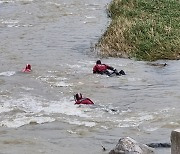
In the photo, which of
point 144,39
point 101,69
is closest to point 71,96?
point 101,69

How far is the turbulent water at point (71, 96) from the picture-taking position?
9.95 m

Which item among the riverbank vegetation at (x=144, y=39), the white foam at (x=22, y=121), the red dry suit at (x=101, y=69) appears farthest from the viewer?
the riverbank vegetation at (x=144, y=39)

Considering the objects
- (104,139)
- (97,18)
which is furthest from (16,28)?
(104,139)

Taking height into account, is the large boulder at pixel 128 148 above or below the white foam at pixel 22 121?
above

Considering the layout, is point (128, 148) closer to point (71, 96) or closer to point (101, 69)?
point (71, 96)

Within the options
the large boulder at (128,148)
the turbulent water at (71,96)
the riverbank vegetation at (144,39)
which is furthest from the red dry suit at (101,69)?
the large boulder at (128,148)

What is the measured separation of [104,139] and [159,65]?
8.24m

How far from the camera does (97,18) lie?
93.6ft

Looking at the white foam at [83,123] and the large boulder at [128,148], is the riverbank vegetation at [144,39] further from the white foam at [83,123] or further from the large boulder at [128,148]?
the large boulder at [128,148]

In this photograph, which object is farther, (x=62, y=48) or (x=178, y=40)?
(x=62, y=48)

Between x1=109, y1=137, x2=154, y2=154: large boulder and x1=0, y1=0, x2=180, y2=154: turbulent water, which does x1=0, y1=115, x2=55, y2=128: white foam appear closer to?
x1=0, y1=0, x2=180, y2=154: turbulent water

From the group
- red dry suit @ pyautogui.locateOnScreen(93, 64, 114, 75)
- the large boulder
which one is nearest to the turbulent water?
red dry suit @ pyautogui.locateOnScreen(93, 64, 114, 75)

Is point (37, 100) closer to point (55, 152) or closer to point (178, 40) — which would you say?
point (55, 152)

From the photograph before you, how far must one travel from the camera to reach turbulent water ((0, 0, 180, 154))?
32.7 ft
